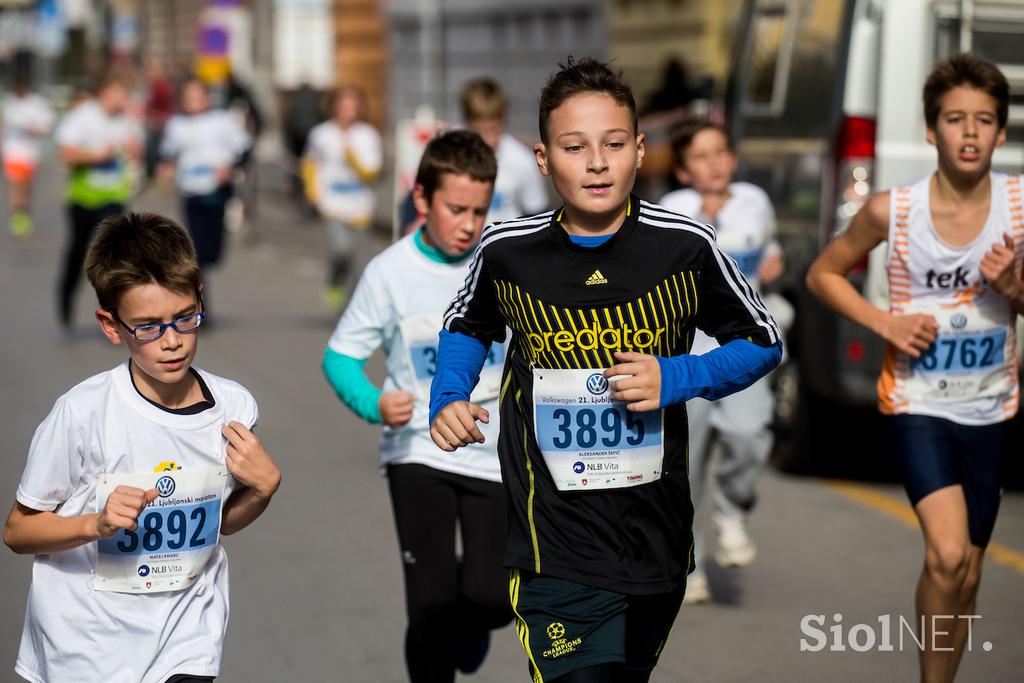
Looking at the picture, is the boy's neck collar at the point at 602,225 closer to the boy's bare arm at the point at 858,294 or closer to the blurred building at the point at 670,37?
the boy's bare arm at the point at 858,294

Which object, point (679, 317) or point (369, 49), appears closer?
point (679, 317)

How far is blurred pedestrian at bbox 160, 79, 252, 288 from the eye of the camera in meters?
14.4

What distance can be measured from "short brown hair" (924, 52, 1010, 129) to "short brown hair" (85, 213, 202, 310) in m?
2.35

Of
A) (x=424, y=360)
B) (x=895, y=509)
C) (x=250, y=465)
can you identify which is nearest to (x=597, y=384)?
(x=250, y=465)

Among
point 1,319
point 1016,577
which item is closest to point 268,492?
point 1016,577

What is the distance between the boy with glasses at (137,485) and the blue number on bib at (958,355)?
7.07ft

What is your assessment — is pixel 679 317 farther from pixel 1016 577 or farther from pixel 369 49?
pixel 369 49

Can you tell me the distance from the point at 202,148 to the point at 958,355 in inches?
407

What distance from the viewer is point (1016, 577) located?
7.26 metres

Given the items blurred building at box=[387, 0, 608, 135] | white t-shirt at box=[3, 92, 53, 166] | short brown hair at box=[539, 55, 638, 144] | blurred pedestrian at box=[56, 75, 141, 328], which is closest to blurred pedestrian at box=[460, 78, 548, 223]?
short brown hair at box=[539, 55, 638, 144]

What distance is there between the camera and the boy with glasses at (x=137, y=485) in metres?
3.76

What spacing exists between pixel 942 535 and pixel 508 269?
69.4 inches

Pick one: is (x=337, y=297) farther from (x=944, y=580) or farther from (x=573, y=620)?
(x=573, y=620)

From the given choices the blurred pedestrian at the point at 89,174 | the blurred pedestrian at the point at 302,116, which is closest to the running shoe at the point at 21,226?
the blurred pedestrian at the point at 302,116
